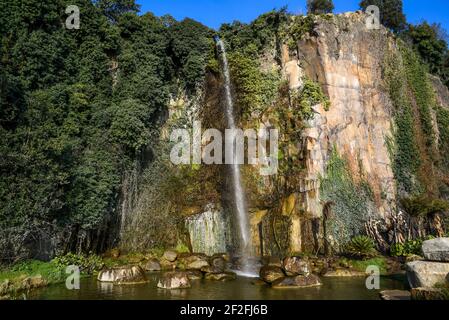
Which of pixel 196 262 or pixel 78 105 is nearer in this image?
pixel 196 262

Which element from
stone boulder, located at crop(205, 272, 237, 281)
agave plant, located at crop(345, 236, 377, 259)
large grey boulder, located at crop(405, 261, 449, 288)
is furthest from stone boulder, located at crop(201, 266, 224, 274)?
large grey boulder, located at crop(405, 261, 449, 288)

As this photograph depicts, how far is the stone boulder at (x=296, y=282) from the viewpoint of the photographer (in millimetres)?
13374

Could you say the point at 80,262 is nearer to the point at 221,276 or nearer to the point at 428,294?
the point at 221,276

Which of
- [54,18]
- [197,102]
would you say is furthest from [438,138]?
[54,18]

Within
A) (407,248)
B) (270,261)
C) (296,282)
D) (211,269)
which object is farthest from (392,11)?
(296,282)

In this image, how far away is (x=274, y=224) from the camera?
19266 mm

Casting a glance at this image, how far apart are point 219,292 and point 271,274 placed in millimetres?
2507

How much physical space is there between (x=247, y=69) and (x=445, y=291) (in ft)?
56.3

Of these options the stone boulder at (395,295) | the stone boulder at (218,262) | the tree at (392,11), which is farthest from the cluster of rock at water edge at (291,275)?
the tree at (392,11)

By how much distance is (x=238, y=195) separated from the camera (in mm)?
20938

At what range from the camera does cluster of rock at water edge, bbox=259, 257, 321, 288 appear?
13.5 m

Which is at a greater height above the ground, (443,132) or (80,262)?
(443,132)

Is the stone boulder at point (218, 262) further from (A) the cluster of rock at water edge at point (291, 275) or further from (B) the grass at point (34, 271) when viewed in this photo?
(B) the grass at point (34, 271)

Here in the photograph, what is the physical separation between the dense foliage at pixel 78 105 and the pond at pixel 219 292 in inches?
108
